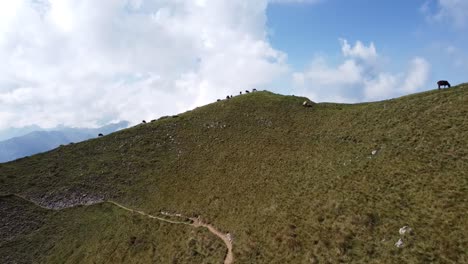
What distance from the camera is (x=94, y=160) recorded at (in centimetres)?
7250

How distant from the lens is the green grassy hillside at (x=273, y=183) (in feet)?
99.1

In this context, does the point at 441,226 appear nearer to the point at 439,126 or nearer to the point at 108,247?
the point at 439,126

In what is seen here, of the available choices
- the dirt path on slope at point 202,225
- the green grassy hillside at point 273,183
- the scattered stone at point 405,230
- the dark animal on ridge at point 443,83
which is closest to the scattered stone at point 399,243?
the green grassy hillside at point 273,183

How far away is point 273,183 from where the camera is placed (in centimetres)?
4788

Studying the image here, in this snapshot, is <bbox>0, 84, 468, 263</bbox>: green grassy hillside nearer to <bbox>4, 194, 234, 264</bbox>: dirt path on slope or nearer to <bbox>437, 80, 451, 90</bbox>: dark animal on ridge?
<bbox>4, 194, 234, 264</bbox>: dirt path on slope

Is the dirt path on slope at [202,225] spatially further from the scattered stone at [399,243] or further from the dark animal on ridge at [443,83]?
the dark animal on ridge at [443,83]

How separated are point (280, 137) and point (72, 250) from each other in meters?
42.2

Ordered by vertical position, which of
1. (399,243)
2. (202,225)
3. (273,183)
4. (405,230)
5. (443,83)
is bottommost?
(202,225)

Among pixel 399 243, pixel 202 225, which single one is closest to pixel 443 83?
pixel 399 243

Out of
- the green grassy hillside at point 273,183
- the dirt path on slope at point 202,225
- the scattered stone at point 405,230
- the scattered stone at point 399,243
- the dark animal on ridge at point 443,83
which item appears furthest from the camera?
the dark animal on ridge at point 443,83

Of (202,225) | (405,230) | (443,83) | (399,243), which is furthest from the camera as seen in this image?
(443,83)

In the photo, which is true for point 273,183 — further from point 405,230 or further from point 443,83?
point 443,83

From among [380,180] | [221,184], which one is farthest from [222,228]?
[380,180]

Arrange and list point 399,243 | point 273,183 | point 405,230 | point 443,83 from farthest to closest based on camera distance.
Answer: point 443,83, point 273,183, point 405,230, point 399,243
